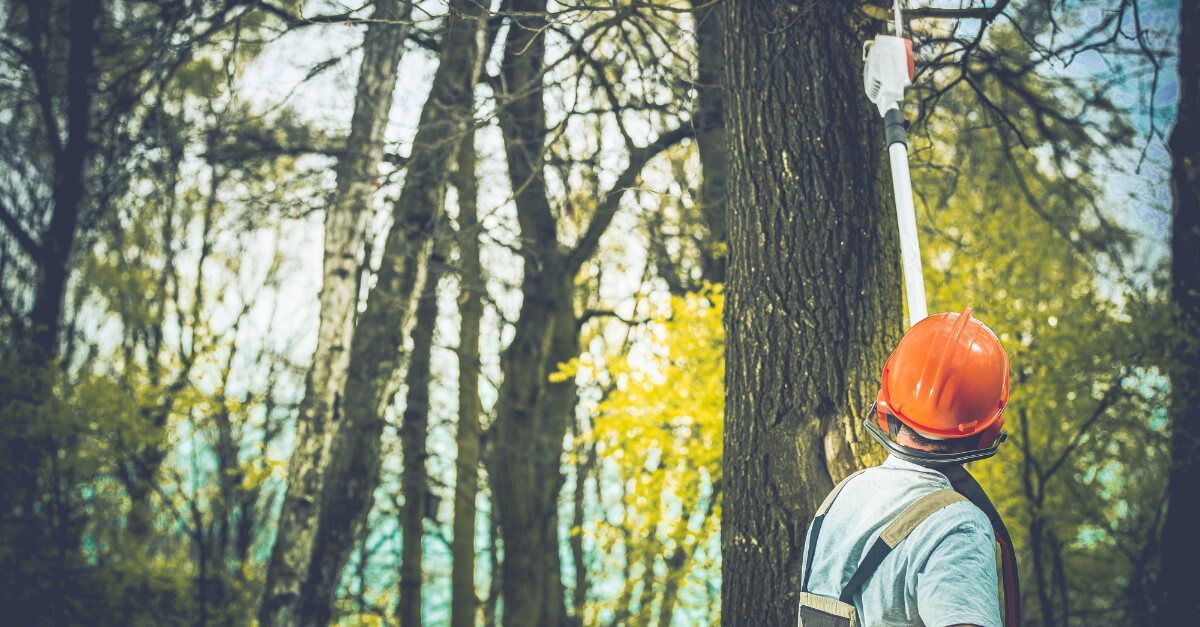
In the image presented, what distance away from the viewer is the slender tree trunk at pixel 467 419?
9.30m

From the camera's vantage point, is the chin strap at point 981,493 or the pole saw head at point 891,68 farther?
the pole saw head at point 891,68

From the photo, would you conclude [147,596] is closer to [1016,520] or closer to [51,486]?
[51,486]

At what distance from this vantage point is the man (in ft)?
6.25

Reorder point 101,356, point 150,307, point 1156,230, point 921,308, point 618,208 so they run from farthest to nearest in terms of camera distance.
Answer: point 150,307 → point 101,356 → point 618,208 → point 1156,230 → point 921,308

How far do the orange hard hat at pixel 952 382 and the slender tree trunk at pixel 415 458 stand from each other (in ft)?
31.2

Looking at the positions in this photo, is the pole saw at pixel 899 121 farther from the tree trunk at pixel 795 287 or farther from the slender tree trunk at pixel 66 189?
the slender tree trunk at pixel 66 189

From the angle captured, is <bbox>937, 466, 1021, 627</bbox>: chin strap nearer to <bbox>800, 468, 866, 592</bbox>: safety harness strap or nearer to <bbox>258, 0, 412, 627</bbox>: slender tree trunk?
<bbox>800, 468, 866, 592</bbox>: safety harness strap

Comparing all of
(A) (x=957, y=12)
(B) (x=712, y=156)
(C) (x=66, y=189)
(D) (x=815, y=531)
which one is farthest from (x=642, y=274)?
(D) (x=815, y=531)

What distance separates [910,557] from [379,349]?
471cm

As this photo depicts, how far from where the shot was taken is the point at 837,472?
283 centimetres

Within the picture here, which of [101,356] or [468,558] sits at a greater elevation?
[101,356]

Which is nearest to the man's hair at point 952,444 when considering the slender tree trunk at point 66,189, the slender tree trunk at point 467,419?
the slender tree trunk at point 467,419

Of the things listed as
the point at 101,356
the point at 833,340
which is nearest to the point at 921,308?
the point at 833,340

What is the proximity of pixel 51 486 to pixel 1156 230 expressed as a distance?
11.2 meters
